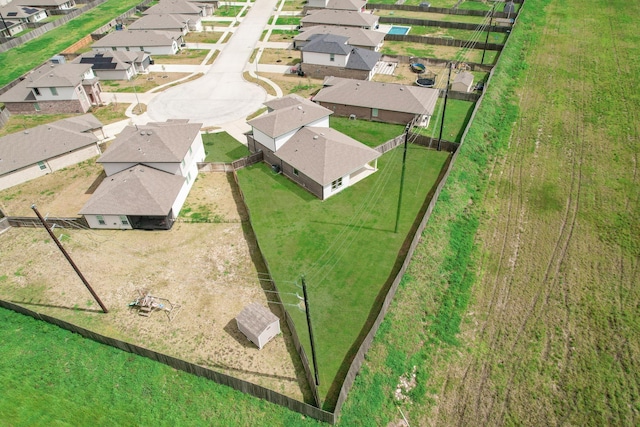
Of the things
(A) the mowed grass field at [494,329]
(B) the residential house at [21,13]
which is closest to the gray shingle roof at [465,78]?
(A) the mowed grass field at [494,329]

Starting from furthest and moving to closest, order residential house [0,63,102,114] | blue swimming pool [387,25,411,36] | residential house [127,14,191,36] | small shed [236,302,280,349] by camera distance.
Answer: blue swimming pool [387,25,411,36]
residential house [127,14,191,36]
residential house [0,63,102,114]
small shed [236,302,280,349]

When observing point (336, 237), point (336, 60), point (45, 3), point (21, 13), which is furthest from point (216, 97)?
point (45, 3)

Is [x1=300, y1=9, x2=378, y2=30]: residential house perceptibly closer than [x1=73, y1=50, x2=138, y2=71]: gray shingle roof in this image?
No

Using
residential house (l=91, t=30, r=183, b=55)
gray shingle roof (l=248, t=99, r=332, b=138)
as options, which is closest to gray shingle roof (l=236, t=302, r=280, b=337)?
gray shingle roof (l=248, t=99, r=332, b=138)

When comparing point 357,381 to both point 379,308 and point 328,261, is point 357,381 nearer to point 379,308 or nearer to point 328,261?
point 379,308

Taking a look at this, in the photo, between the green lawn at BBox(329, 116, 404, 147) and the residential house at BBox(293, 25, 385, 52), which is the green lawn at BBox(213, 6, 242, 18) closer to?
the residential house at BBox(293, 25, 385, 52)

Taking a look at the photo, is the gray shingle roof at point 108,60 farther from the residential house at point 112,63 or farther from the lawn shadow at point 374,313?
the lawn shadow at point 374,313
